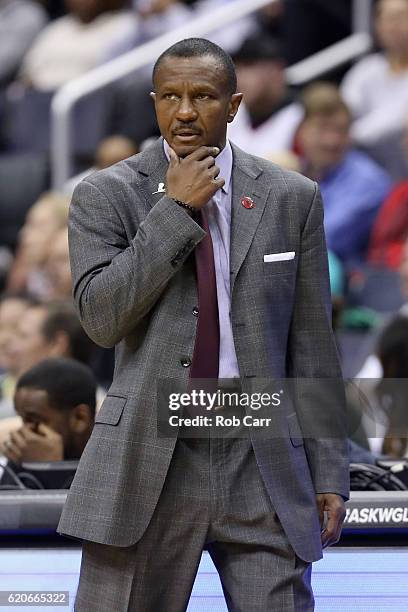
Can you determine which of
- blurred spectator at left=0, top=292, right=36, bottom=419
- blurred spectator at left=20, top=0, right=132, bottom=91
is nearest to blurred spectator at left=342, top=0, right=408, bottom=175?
blurred spectator at left=20, top=0, right=132, bottom=91

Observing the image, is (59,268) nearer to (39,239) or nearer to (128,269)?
(39,239)

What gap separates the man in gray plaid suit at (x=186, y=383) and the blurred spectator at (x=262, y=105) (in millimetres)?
5158

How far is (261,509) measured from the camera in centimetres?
259

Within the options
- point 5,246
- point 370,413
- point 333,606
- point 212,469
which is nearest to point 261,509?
point 212,469

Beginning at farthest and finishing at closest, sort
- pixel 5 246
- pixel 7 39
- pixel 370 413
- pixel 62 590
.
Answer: pixel 7 39, pixel 5 246, pixel 370 413, pixel 62 590

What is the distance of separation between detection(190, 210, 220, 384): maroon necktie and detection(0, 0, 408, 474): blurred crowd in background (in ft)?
9.48

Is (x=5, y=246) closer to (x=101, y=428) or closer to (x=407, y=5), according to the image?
(x=407, y=5)

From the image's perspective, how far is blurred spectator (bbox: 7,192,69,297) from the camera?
7.63 m

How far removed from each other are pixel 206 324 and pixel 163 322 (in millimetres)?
80

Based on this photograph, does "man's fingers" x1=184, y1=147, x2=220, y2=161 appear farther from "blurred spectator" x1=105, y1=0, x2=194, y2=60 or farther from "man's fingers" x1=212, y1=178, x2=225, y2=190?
"blurred spectator" x1=105, y1=0, x2=194, y2=60

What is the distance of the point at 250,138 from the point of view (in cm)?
788

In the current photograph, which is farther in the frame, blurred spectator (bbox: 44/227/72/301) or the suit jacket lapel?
blurred spectator (bbox: 44/227/72/301)

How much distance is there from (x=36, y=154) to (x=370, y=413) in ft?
17.6

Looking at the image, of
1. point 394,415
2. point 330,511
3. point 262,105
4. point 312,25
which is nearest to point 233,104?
point 330,511
